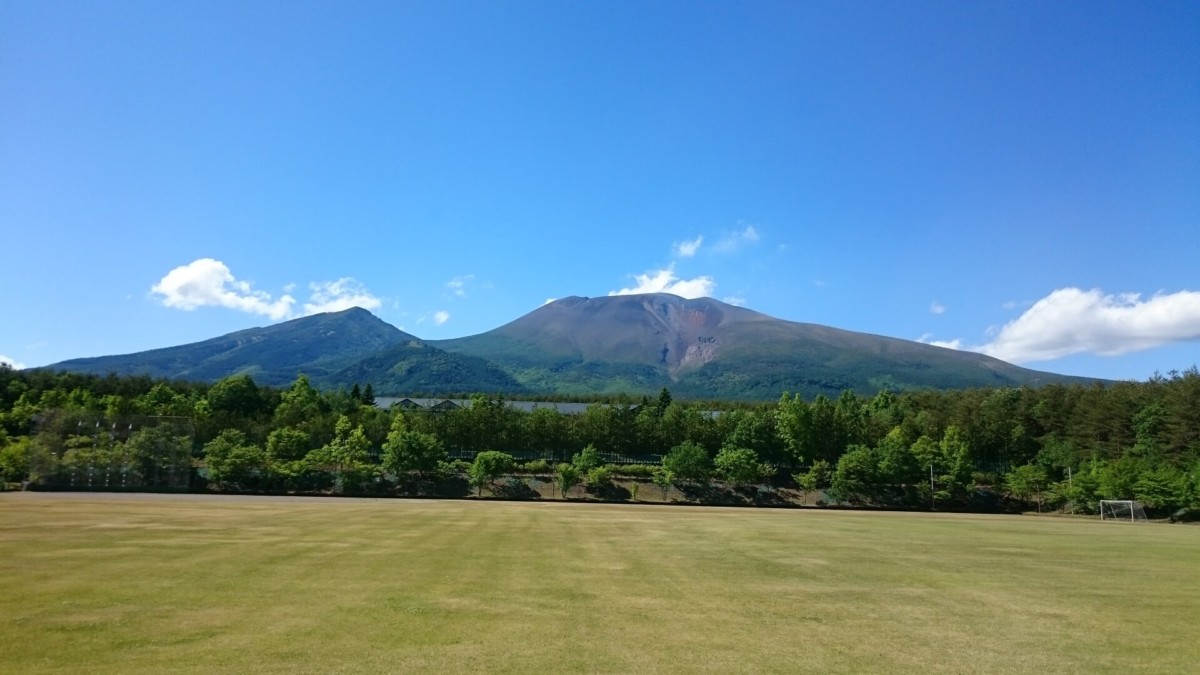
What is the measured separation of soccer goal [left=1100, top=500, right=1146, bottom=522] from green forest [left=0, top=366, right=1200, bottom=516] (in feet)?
4.84

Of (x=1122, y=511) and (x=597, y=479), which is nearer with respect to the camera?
(x=1122, y=511)

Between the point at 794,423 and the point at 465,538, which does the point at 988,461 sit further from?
the point at 465,538

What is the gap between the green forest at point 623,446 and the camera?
63844mm

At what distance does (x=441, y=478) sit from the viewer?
3022 inches

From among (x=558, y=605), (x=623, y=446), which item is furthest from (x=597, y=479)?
(x=558, y=605)

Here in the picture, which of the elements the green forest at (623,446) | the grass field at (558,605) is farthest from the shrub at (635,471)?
the grass field at (558,605)

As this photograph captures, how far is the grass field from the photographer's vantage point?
10.8m

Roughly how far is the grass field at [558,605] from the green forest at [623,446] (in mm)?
43584

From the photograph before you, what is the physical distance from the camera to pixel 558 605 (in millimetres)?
14555

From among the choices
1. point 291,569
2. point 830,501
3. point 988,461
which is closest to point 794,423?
point 830,501

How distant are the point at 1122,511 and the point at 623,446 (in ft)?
197

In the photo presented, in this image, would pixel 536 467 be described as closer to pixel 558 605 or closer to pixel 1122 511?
pixel 1122 511

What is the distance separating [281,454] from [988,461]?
99.9 meters

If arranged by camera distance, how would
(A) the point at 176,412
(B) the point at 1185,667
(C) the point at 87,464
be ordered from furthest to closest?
1. (A) the point at 176,412
2. (C) the point at 87,464
3. (B) the point at 1185,667
